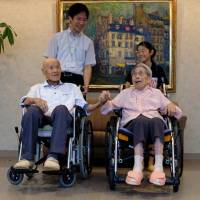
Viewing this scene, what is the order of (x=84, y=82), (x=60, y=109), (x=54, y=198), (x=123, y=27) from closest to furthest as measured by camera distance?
(x=54, y=198)
(x=60, y=109)
(x=84, y=82)
(x=123, y=27)

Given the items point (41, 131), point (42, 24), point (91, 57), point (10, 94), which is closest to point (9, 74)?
point (10, 94)

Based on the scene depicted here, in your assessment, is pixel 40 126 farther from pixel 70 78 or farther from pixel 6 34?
pixel 6 34

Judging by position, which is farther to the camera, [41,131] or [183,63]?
[183,63]

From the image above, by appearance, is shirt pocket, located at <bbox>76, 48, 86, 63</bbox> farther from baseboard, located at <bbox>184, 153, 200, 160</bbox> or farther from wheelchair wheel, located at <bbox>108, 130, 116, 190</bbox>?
baseboard, located at <bbox>184, 153, 200, 160</bbox>

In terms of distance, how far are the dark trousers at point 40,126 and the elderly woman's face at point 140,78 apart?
645mm

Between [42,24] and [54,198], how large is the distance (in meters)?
2.42

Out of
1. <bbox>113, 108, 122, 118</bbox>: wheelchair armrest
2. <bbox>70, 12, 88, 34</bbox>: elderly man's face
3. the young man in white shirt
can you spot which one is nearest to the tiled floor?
<bbox>113, 108, 122, 118</bbox>: wheelchair armrest

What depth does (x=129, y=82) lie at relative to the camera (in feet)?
14.4

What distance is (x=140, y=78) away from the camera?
3.72 m

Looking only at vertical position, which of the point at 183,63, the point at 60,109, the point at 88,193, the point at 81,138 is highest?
the point at 183,63

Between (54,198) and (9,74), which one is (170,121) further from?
(9,74)

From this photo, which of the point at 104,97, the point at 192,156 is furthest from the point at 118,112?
the point at 192,156

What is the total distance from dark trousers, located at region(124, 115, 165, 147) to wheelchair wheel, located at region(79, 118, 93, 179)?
1.46 ft

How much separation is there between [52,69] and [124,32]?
1453mm
